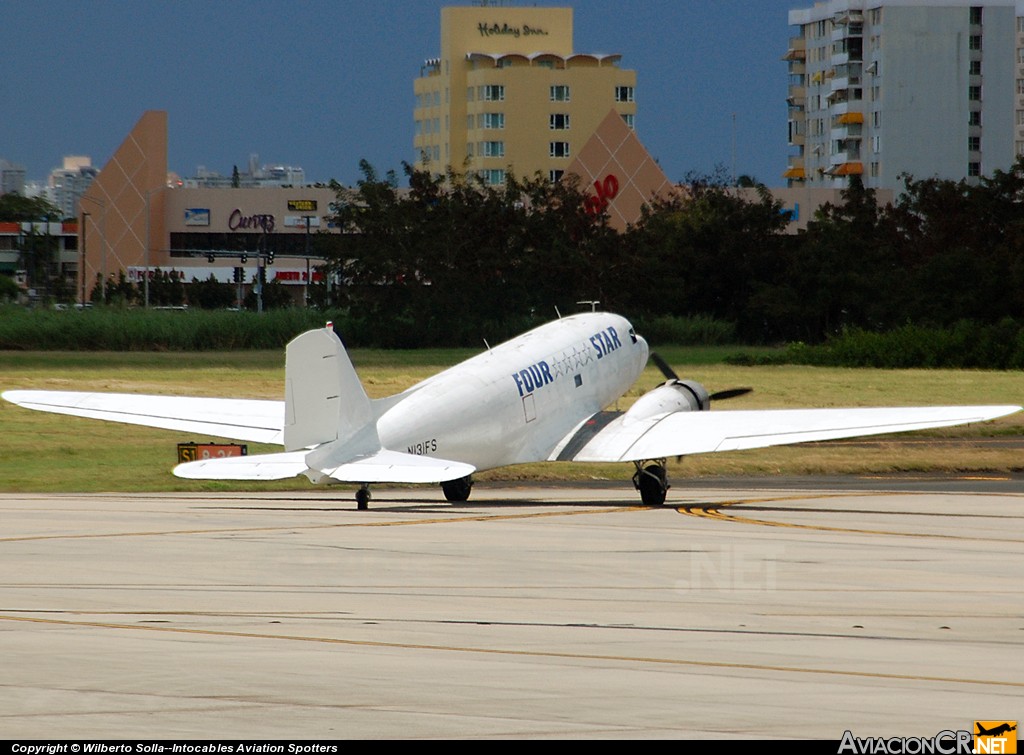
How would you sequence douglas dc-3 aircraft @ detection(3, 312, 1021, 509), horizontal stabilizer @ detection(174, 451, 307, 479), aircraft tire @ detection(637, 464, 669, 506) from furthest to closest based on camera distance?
1. aircraft tire @ detection(637, 464, 669, 506)
2. douglas dc-3 aircraft @ detection(3, 312, 1021, 509)
3. horizontal stabilizer @ detection(174, 451, 307, 479)

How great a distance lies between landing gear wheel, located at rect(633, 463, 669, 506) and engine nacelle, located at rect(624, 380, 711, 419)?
1404mm

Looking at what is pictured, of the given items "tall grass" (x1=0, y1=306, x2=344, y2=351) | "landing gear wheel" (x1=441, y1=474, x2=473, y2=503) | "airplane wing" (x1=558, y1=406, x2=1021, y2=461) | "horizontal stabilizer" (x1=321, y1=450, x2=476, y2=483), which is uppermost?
"tall grass" (x1=0, y1=306, x2=344, y2=351)

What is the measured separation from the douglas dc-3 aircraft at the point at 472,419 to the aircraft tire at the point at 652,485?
0.02 meters

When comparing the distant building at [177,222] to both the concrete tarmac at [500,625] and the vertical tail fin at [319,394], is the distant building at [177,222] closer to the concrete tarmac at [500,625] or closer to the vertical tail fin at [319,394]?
the vertical tail fin at [319,394]

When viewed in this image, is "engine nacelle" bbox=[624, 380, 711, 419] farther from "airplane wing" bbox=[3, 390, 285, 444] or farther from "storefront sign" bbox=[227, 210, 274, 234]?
"storefront sign" bbox=[227, 210, 274, 234]

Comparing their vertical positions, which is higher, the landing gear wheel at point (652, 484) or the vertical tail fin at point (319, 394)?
the vertical tail fin at point (319, 394)

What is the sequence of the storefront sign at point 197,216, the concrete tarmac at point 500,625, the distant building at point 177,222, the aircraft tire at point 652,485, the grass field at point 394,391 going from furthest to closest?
the storefront sign at point 197,216, the distant building at point 177,222, the grass field at point 394,391, the aircraft tire at point 652,485, the concrete tarmac at point 500,625

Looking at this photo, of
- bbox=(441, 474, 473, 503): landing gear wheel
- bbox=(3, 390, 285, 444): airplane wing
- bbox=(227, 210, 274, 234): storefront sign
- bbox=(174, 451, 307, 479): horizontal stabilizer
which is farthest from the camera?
bbox=(227, 210, 274, 234): storefront sign

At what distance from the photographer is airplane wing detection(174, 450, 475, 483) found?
24.2 m

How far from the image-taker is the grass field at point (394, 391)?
121ft

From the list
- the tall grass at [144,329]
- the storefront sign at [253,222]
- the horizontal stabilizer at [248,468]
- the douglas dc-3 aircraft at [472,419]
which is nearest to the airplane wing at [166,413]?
the douglas dc-3 aircraft at [472,419]

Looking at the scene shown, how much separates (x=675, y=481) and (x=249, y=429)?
1121 cm

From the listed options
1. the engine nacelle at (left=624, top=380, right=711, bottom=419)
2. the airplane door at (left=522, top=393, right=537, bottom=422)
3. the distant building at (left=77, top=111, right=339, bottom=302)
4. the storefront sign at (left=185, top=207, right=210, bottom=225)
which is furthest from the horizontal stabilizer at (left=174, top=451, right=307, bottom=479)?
the storefront sign at (left=185, top=207, right=210, bottom=225)

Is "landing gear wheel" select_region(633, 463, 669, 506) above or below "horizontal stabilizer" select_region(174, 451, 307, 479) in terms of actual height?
below
